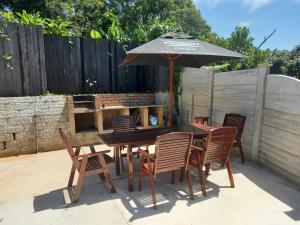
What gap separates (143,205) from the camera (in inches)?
126

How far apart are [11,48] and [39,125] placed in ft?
6.42

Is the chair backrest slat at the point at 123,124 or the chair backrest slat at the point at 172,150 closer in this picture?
the chair backrest slat at the point at 172,150

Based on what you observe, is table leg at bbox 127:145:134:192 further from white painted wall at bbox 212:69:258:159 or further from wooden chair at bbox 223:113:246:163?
white painted wall at bbox 212:69:258:159

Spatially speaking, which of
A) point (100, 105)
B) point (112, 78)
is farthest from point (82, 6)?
point (100, 105)

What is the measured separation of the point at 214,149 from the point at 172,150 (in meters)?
0.75

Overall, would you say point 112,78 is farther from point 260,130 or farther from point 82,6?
point 82,6

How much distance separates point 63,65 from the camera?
6676mm

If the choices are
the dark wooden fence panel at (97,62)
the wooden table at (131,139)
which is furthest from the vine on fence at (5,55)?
the wooden table at (131,139)

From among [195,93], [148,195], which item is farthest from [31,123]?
[195,93]

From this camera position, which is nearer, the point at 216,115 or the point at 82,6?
the point at 216,115

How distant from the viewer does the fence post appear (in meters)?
4.40

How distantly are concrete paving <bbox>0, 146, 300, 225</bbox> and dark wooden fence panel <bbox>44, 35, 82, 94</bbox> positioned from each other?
119 inches

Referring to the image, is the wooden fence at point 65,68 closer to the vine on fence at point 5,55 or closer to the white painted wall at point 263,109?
the vine on fence at point 5,55

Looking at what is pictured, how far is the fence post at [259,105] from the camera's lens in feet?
14.4
